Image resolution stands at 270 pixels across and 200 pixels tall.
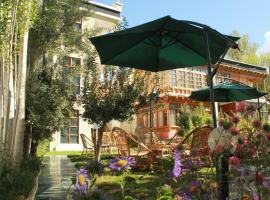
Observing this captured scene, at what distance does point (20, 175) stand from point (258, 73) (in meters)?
31.9

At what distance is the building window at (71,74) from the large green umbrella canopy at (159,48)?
3.24 m

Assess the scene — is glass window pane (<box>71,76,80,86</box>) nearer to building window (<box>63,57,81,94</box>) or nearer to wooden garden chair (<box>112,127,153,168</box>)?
building window (<box>63,57,81,94</box>)

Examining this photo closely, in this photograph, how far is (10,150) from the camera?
5359mm

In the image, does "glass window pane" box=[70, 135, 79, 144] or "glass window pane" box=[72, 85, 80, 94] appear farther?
"glass window pane" box=[70, 135, 79, 144]

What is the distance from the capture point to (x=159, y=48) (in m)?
5.27

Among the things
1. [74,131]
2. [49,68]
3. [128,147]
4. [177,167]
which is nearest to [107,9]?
[74,131]

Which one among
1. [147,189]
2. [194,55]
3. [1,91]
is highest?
[194,55]

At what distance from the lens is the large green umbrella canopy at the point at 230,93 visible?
9500 mm

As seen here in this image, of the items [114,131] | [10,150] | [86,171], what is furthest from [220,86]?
[86,171]

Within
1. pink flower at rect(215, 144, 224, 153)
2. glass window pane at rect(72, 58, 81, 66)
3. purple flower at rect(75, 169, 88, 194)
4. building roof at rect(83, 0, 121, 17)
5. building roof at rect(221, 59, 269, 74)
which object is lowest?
purple flower at rect(75, 169, 88, 194)

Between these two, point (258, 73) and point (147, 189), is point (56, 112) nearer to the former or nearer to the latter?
point (147, 189)

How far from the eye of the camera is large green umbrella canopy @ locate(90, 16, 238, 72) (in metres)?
4.29

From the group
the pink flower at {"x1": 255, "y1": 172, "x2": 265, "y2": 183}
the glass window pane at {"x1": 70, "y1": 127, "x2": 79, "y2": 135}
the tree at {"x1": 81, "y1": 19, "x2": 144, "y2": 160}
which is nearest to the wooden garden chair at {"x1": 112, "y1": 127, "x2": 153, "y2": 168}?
the tree at {"x1": 81, "y1": 19, "x2": 144, "y2": 160}

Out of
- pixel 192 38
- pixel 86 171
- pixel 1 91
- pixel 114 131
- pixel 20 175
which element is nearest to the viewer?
pixel 86 171
